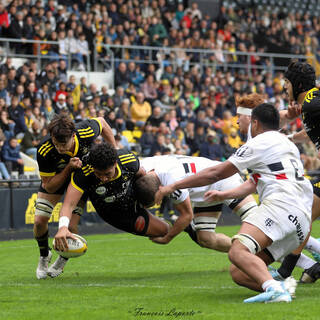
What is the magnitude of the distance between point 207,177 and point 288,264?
5.61 ft

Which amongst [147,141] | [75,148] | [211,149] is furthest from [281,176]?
[211,149]

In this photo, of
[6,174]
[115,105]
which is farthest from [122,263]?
[115,105]

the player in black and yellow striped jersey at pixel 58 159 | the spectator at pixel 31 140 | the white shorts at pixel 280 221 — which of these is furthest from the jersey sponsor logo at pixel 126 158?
the spectator at pixel 31 140

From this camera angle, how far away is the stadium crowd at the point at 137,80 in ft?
64.1

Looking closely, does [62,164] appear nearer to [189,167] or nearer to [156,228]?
[156,228]

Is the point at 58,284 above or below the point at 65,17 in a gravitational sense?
below

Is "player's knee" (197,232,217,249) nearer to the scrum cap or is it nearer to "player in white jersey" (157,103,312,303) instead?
the scrum cap

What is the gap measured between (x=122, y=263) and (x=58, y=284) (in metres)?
2.41

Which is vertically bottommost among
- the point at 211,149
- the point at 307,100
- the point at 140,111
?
the point at 211,149

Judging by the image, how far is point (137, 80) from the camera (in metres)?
23.8

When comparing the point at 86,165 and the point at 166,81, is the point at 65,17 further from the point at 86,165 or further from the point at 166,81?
the point at 86,165

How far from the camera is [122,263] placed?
1084 centimetres

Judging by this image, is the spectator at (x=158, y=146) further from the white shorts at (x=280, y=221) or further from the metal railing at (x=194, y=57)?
the white shorts at (x=280, y=221)

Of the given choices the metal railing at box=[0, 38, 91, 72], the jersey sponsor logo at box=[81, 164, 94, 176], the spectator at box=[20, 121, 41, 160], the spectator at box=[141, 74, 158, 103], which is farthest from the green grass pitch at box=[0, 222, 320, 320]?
the spectator at box=[141, 74, 158, 103]
